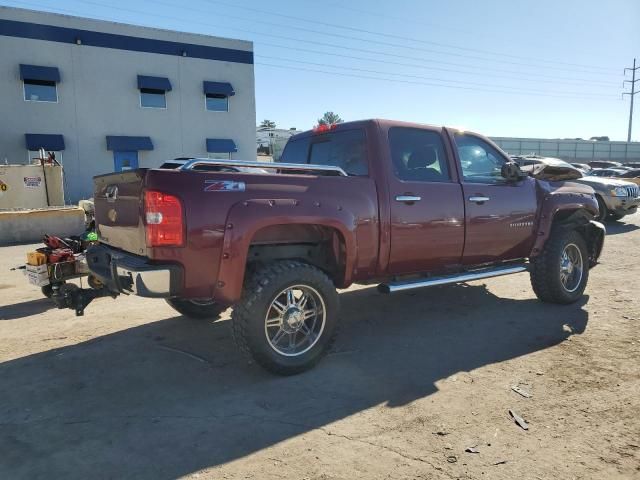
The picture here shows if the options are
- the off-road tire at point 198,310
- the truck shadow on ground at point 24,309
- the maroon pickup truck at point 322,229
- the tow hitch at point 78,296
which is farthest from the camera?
the truck shadow on ground at point 24,309

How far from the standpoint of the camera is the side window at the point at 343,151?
4480 millimetres

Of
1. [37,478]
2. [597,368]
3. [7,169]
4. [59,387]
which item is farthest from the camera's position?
[7,169]

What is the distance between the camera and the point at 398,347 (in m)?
4.43

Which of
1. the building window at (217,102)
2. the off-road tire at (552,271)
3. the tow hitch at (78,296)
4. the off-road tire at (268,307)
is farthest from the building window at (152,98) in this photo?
the off-road tire at (268,307)

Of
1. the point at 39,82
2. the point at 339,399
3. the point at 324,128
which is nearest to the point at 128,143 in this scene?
the point at 39,82

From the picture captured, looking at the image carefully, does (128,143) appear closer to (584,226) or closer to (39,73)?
(39,73)

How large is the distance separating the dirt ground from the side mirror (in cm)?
154

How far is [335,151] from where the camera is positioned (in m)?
4.86

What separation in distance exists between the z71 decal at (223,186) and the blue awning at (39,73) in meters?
19.3

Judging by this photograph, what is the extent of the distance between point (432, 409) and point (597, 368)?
5.36 feet

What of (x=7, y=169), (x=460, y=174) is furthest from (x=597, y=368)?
(x=7, y=169)

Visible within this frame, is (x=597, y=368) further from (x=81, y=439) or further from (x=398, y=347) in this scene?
(x=81, y=439)

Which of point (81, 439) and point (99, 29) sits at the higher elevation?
point (99, 29)

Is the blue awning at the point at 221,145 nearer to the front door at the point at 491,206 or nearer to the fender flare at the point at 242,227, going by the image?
the front door at the point at 491,206
